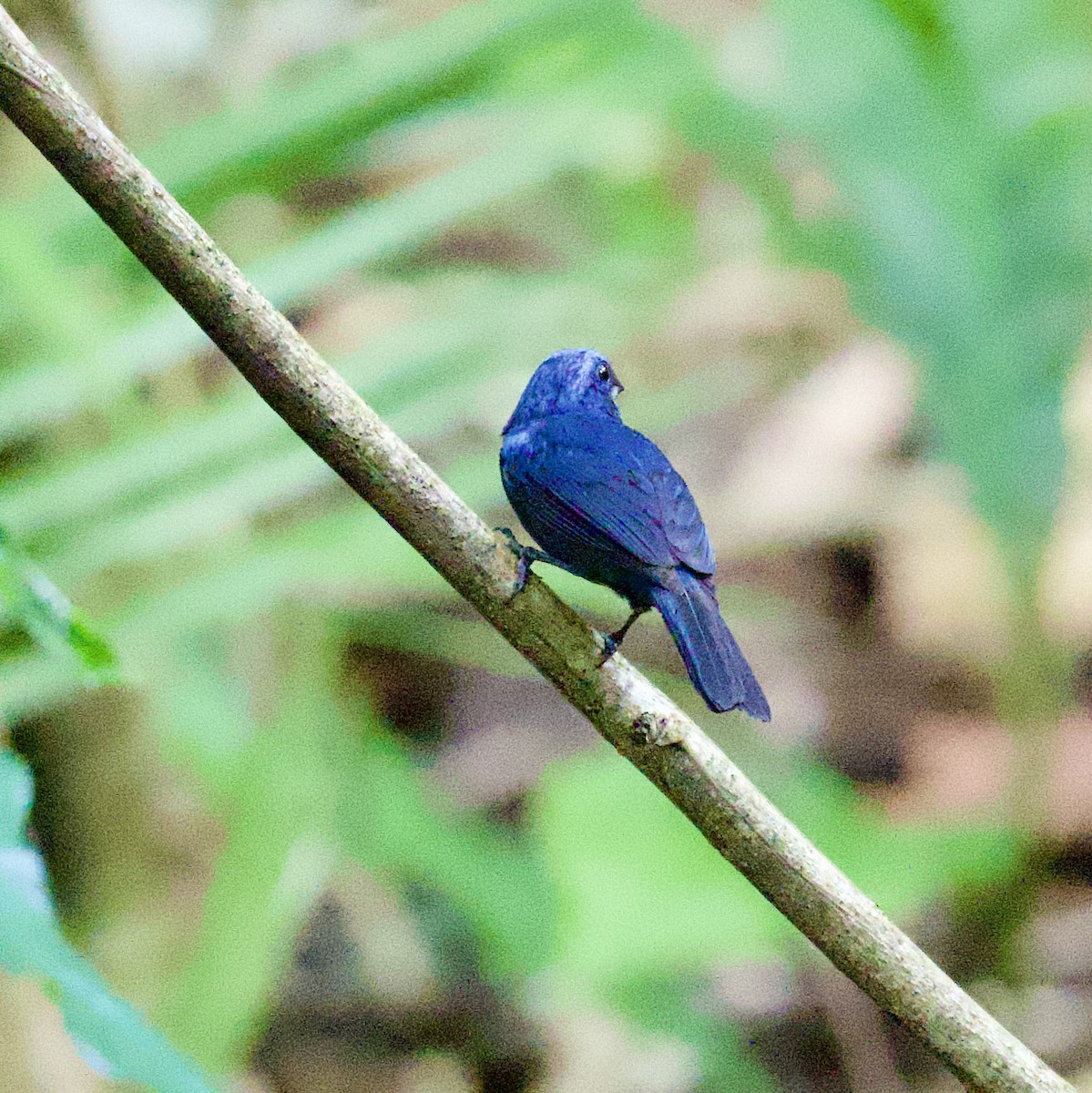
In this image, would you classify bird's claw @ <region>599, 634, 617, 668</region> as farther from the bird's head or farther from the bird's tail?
the bird's head

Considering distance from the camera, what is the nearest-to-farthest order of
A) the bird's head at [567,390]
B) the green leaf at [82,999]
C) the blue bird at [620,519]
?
the green leaf at [82,999]
the blue bird at [620,519]
the bird's head at [567,390]

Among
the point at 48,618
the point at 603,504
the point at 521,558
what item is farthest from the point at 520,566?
the point at 48,618

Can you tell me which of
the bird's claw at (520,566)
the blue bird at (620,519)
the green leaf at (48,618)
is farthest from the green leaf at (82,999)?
the blue bird at (620,519)

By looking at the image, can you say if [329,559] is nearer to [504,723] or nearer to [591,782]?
[591,782]

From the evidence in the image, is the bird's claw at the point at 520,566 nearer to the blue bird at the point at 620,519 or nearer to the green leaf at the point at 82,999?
the blue bird at the point at 620,519

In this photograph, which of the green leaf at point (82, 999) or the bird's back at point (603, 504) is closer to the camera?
the green leaf at point (82, 999)

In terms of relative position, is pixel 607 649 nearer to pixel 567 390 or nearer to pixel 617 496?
pixel 617 496
